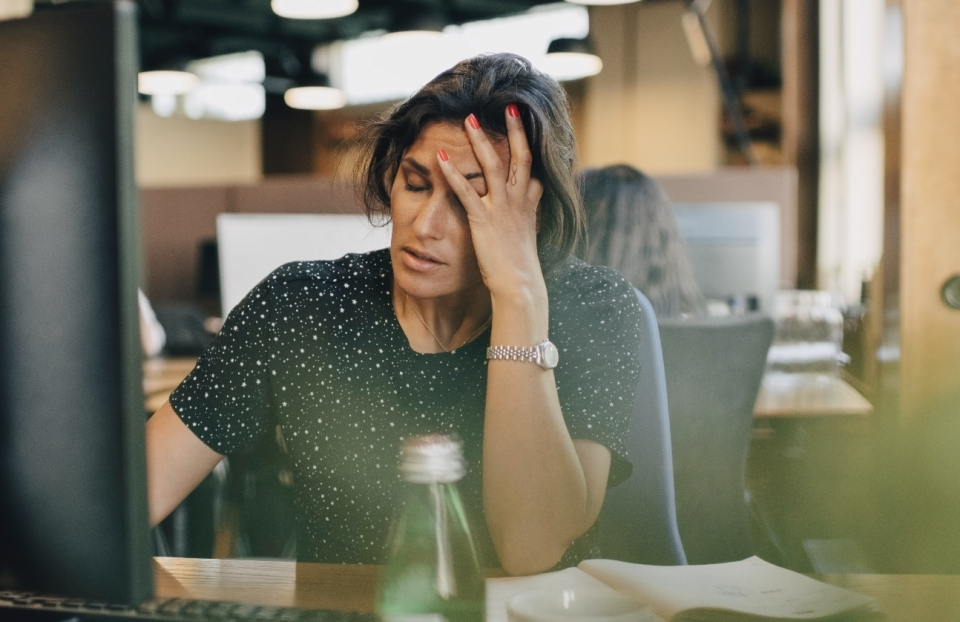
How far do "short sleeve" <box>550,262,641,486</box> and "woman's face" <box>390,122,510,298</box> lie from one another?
133mm

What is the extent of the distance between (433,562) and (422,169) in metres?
0.49

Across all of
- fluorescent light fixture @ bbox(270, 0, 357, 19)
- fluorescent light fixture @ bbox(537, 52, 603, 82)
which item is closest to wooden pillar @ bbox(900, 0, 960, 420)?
fluorescent light fixture @ bbox(270, 0, 357, 19)

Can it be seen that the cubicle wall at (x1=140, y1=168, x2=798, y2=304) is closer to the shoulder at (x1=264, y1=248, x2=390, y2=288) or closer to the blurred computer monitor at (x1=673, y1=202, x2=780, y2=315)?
the blurred computer monitor at (x1=673, y1=202, x2=780, y2=315)

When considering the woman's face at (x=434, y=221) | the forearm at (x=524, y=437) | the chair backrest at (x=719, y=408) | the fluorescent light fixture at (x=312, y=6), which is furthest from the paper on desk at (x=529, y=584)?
the fluorescent light fixture at (x=312, y=6)

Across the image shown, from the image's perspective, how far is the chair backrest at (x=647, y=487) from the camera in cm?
112

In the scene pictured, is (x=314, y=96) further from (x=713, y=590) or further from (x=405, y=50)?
(x=713, y=590)

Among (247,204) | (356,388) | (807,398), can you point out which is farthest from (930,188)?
(247,204)

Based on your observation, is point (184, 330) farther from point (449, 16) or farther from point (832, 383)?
point (449, 16)

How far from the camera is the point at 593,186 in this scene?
1875 mm

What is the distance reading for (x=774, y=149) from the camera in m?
6.14

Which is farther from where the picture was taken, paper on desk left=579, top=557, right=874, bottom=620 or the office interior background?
the office interior background

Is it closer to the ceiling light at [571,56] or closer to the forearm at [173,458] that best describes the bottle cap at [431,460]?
the forearm at [173,458]

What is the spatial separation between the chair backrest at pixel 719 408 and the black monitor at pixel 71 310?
110cm

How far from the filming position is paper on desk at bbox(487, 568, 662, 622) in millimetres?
670
